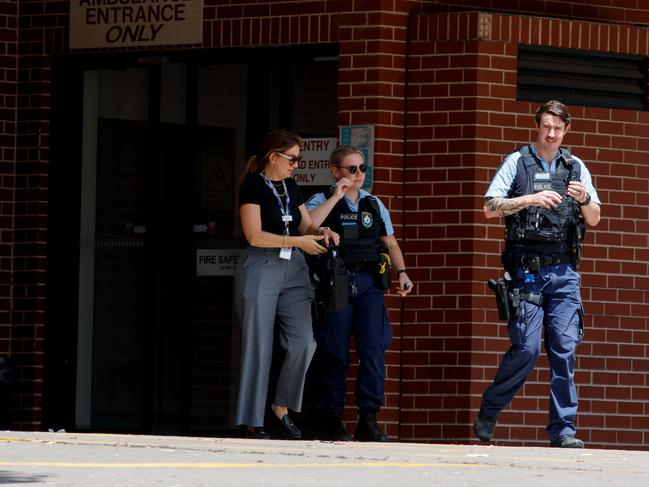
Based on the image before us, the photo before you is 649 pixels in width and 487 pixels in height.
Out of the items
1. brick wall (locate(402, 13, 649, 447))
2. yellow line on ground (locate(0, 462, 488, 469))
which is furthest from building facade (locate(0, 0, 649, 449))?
yellow line on ground (locate(0, 462, 488, 469))

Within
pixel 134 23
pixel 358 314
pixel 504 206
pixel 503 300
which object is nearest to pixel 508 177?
pixel 504 206

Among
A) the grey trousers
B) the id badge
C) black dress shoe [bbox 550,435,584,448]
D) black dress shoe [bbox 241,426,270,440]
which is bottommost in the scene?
black dress shoe [bbox 241,426,270,440]

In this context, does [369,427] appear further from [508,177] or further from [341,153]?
[508,177]

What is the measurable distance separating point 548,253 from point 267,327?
67.7 inches

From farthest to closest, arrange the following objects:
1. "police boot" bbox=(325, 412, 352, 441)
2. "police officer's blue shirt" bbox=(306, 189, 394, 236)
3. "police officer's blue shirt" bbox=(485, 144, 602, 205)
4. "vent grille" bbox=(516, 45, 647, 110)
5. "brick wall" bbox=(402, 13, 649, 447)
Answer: "vent grille" bbox=(516, 45, 647, 110)
"brick wall" bbox=(402, 13, 649, 447)
"police officer's blue shirt" bbox=(306, 189, 394, 236)
"police boot" bbox=(325, 412, 352, 441)
"police officer's blue shirt" bbox=(485, 144, 602, 205)

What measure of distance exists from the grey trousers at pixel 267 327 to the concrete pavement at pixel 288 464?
35.6 inches

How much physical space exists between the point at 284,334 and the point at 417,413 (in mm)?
1557

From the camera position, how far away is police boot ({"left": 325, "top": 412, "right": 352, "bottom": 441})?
428 inches

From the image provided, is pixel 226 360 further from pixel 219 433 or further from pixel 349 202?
pixel 349 202

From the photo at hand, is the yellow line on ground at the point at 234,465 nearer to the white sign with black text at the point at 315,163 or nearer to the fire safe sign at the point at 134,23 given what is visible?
the white sign with black text at the point at 315,163

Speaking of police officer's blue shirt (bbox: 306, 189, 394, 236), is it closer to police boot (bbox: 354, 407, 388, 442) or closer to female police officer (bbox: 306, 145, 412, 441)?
female police officer (bbox: 306, 145, 412, 441)

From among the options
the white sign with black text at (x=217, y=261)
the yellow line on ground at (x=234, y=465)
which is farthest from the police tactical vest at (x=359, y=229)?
the yellow line on ground at (x=234, y=465)

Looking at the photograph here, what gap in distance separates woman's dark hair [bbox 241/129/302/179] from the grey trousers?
479 mm

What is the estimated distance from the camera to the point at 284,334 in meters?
10.8
